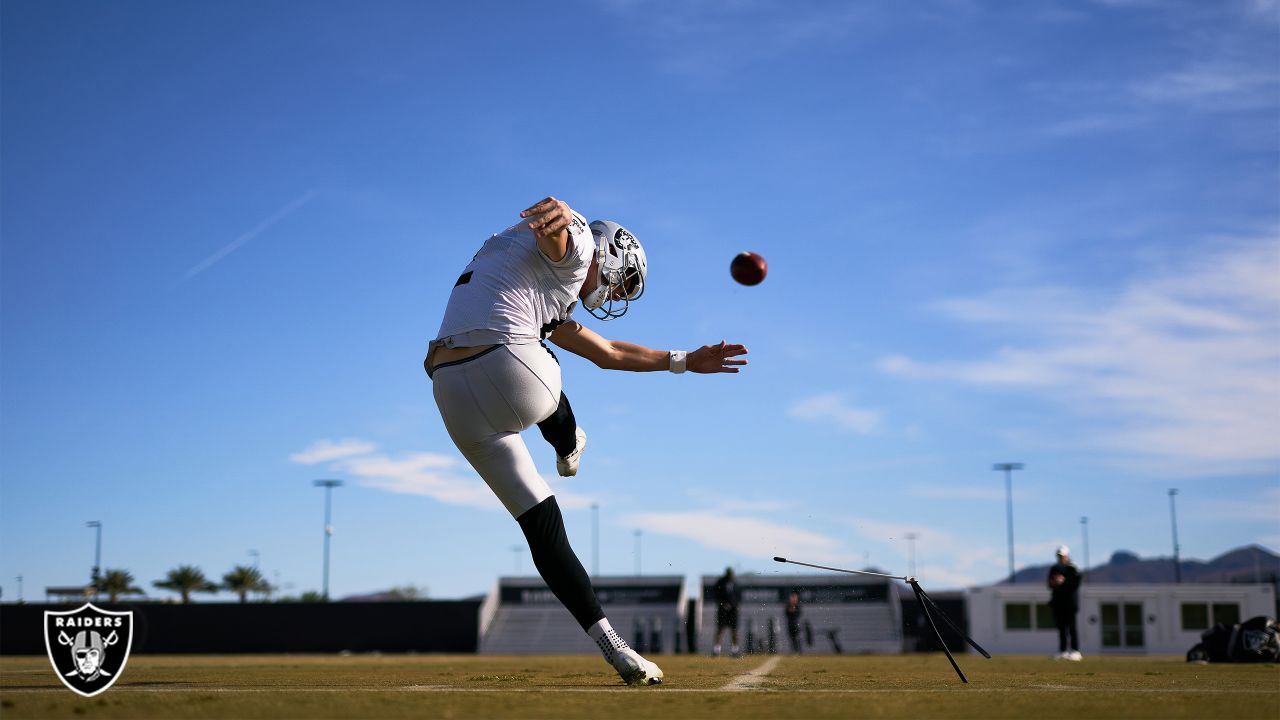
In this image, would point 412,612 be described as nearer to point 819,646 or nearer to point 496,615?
point 496,615

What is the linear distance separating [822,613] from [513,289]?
48.1 m

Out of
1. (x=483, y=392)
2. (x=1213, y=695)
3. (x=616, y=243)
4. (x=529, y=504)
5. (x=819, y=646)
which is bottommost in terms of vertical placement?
(x=819, y=646)

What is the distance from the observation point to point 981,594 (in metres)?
46.9

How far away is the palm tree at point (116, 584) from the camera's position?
213 ft

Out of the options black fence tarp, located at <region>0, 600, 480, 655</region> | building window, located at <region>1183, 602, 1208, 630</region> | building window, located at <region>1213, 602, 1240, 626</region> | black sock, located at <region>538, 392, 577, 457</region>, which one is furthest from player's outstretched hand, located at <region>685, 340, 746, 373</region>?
building window, located at <region>1213, 602, 1240, 626</region>

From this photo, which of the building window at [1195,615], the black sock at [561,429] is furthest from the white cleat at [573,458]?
the building window at [1195,615]

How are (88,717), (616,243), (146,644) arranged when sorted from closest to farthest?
(88,717) → (616,243) → (146,644)

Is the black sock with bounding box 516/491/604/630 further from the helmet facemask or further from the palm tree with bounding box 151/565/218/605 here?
the palm tree with bounding box 151/565/218/605

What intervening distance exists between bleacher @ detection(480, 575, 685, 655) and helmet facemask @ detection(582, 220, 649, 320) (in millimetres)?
40617

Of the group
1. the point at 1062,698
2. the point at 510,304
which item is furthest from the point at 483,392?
the point at 1062,698

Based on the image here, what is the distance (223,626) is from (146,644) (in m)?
2.84

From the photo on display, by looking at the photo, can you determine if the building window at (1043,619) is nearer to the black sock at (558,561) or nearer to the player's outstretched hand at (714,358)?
the player's outstretched hand at (714,358)

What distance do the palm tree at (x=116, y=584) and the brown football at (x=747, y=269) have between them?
65319mm

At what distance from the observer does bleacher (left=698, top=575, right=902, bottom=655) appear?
4678cm
